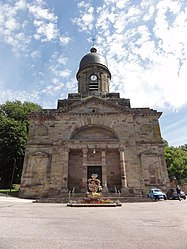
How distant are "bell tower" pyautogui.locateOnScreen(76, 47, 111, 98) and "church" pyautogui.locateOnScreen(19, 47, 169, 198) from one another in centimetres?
550

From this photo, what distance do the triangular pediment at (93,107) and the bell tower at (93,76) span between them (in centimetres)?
447

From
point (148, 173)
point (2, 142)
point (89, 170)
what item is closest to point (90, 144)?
point (89, 170)

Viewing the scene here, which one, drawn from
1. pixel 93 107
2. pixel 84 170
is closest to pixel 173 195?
pixel 84 170

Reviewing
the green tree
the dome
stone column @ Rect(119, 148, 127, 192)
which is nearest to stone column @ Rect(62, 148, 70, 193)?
stone column @ Rect(119, 148, 127, 192)

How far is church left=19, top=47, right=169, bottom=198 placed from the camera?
2294cm

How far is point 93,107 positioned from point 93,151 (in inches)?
239

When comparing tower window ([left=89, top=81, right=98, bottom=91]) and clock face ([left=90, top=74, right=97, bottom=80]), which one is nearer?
tower window ([left=89, top=81, right=98, bottom=91])

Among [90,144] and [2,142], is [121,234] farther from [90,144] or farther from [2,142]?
[2,142]

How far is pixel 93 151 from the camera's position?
2439cm

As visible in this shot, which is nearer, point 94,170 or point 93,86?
point 94,170

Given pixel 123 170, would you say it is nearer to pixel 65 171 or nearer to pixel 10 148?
pixel 65 171

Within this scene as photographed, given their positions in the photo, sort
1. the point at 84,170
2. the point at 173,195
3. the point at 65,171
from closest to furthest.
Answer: the point at 173,195, the point at 84,170, the point at 65,171

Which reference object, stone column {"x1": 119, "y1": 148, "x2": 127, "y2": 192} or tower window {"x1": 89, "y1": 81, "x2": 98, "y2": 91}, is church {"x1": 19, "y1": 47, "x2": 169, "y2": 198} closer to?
stone column {"x1": 119, "y1": 148, "x2": 127, "y2": 192}

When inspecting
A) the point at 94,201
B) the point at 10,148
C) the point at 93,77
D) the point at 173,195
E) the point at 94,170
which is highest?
the point at 93,77
